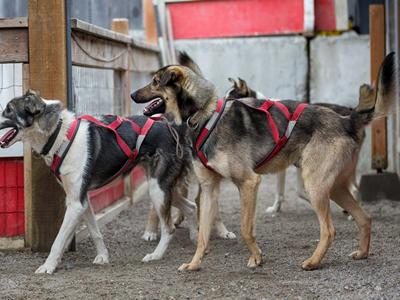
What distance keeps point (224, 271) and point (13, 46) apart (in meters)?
2.49

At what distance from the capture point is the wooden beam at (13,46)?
246 inches

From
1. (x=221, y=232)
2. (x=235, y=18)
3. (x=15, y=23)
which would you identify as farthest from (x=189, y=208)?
(x=235, y=18)

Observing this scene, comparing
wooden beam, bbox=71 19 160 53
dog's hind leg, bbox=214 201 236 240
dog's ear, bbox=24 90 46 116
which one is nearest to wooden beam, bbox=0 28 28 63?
wooden beam, bbox=71 19 160 53

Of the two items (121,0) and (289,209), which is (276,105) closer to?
(289,209)

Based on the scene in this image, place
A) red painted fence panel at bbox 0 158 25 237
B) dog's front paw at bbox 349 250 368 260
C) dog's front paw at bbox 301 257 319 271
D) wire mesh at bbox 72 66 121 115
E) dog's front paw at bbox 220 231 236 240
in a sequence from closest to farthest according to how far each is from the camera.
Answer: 1. dog's front paw at bbox 301 257 319 271
2. dog's front paw at bbox 349 250 368 260
3. red painted fence panel at bbox 0 158 25 237
4. dog's front paw at bbox 220 231 236 240
5. wire mesh at bbox 72 66 121 115

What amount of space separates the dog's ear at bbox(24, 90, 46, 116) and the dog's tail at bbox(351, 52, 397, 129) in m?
2.35

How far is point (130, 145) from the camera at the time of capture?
6215 millimetres

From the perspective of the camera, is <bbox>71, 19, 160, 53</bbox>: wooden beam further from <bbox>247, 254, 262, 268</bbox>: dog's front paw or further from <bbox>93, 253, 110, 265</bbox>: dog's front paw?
<bbox>247, 254, 262, 268</bbox>: dog's front paw

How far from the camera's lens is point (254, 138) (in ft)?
19.2

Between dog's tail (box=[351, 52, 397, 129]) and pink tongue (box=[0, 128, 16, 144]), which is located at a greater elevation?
dog's tail (box=[351, 52, 397, 129])

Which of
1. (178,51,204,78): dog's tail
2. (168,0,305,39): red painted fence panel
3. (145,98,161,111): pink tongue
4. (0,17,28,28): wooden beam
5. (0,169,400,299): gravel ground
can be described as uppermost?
(168,0,305,39): red painted fence panel

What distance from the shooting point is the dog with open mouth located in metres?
5.77

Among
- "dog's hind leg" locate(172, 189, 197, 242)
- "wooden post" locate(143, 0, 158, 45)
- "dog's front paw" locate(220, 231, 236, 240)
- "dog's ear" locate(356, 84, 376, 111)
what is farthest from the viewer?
"wooden post" locate(143, 0, 158, 45)

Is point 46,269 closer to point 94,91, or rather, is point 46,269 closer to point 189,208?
point 189,208
